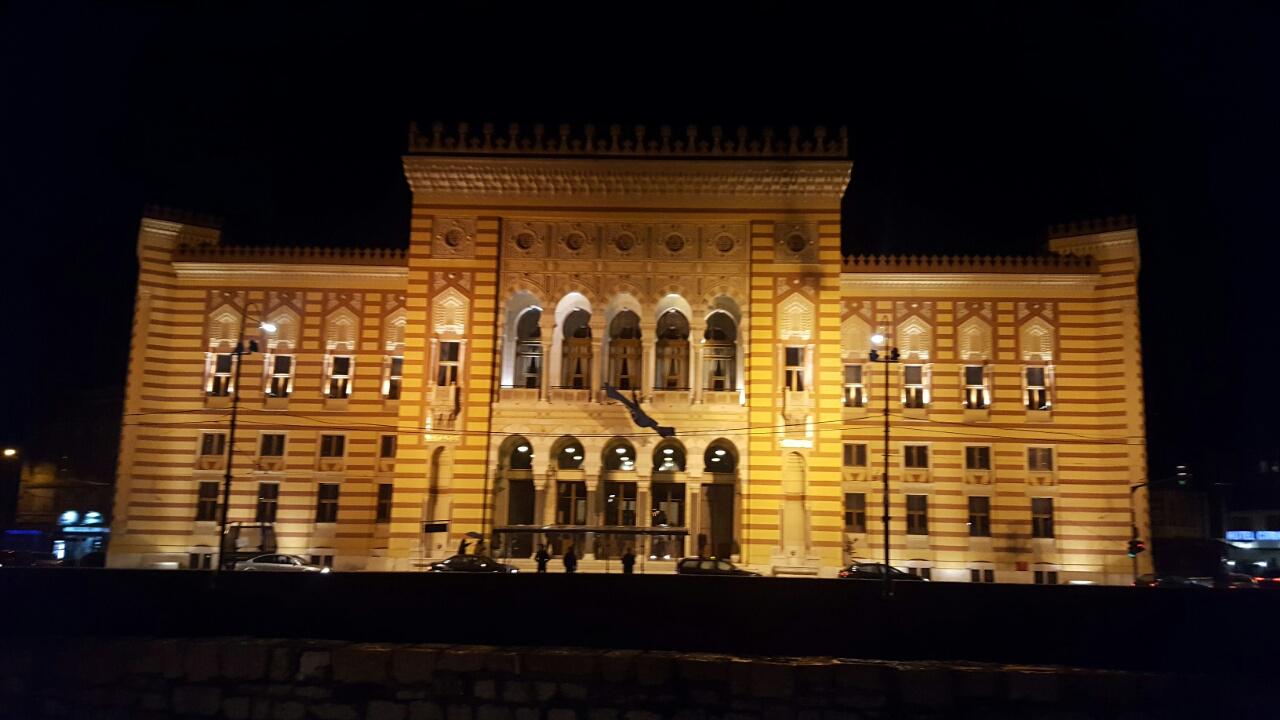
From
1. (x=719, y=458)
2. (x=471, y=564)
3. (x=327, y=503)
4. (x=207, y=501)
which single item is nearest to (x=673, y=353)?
(x=719, y=458)

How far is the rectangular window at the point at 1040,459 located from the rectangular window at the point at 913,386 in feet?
17.0

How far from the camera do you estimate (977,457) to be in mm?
41656

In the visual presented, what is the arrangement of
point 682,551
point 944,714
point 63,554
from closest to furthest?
point 944,714
point 682,551
point 63,554

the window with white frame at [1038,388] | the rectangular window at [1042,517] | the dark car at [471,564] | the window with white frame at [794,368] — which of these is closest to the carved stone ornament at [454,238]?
the dark car at [471,564]

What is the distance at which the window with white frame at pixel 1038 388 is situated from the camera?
41.8 m

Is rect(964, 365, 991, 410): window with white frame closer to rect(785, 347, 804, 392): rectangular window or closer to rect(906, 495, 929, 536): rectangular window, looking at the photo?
rect(906, 495, 929, 536): rectangular window

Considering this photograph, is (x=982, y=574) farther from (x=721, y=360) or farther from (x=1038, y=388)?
(x=721, y=360)

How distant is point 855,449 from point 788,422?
5107mm

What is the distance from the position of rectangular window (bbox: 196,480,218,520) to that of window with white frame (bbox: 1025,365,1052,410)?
121 ft

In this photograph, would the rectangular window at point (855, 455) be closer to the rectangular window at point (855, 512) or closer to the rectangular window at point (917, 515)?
the rectangular window at point (855, 512)

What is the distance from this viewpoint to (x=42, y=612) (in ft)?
55.3

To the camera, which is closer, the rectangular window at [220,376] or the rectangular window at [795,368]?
the rectangular window at [795,368]

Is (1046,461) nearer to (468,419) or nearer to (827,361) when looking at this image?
(827,361)

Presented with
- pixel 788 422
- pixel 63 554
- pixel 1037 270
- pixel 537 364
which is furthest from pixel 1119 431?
pixel 63 554
